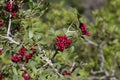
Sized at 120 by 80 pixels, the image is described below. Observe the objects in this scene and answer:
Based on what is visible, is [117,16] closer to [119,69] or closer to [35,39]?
[119,69]

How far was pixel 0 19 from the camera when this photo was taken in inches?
155

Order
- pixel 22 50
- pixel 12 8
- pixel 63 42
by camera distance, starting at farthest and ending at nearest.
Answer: pixel 12 8, pixel 22 50, pixel 63 42

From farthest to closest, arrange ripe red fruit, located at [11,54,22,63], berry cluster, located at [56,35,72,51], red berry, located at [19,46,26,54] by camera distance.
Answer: ripe red fruit, located at [11,54,22,63] → red berry, located at [19,46,26,54] → berry cluster, located at [56,35,72,51]

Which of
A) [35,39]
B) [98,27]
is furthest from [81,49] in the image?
[35,39]

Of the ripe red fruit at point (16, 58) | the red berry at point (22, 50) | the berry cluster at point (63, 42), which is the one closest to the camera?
the berry cluster at point (63, 42)

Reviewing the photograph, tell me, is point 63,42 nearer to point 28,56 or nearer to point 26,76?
point 28,56

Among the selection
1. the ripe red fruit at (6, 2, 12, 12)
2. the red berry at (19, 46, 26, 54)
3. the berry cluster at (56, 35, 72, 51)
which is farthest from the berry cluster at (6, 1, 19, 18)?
the berry cluster at (56, 35, 72, 51)

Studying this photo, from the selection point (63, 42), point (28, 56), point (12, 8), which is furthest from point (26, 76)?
point (12, 8)

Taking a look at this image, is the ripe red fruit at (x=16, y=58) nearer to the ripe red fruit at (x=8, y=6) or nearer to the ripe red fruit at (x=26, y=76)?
the ripe red fruit at (x=26, y=76)

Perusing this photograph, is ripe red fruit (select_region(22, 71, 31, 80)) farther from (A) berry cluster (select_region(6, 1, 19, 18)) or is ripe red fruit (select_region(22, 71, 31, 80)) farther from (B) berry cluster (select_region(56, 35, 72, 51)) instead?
(A) berry cluster (select_region(6, 1, 19, 18))

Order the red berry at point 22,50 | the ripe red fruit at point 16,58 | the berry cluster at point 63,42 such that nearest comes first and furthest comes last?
the berry cluster at point 63,42 < the red berry at point 22,50 < the ripe red fruit at point 16,58

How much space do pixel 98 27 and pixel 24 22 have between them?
3.27m

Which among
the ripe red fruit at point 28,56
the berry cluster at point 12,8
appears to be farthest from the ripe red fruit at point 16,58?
the berry cluster at point 12,8

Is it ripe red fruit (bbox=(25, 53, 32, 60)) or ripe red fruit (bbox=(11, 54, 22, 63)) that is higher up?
ripe red fruit (bbox=(25, 53, 32, 60))
